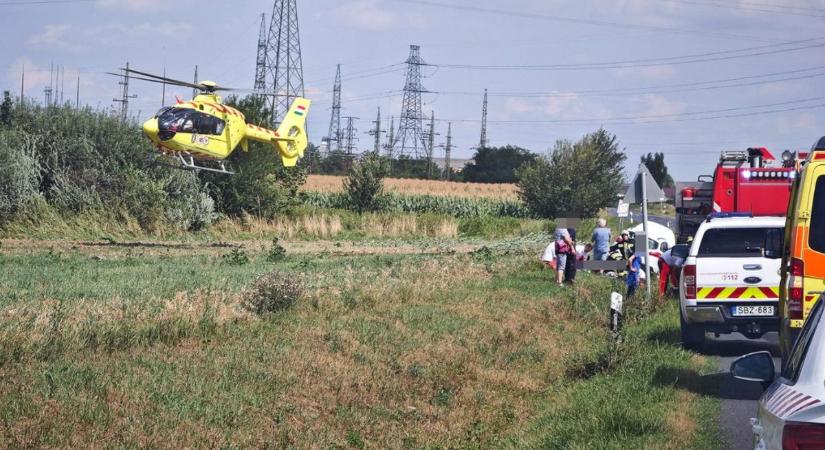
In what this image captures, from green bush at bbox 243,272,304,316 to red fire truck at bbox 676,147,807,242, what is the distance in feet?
33.9

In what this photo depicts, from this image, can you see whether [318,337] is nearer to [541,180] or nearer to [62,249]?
[62,249]

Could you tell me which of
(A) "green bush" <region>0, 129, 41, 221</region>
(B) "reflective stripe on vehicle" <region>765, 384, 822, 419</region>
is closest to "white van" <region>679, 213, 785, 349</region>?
(B) "reflective stripe on vehicle" <region>765, 384, 822, 419</region>

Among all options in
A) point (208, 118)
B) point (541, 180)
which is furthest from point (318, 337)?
point (541, 180)

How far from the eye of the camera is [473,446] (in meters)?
10.2

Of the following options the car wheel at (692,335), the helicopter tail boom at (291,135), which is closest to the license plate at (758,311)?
the car wheel at (692,335)

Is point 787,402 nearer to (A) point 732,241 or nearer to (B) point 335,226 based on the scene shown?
(A) point 732,241

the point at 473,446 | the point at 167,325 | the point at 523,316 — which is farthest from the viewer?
the point at 523,316

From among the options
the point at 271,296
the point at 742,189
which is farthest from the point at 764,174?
the point at 271,296

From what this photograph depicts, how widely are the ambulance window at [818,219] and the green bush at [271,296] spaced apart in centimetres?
862

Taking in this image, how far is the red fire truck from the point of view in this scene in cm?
2305

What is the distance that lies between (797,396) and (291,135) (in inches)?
1498

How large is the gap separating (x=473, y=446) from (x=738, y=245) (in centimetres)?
716

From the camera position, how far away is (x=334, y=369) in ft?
41.5

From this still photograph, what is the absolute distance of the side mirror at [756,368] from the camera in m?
5.90
